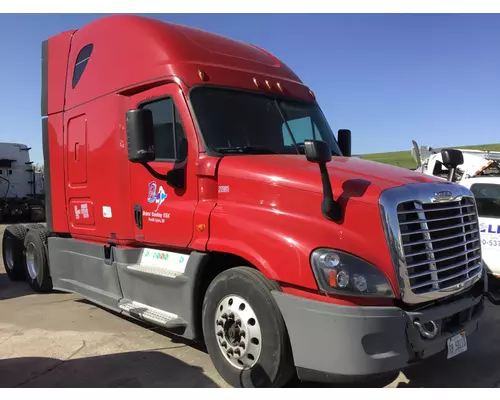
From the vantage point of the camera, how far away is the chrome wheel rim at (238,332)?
3.64 metres

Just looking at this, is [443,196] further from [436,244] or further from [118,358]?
[118,358]

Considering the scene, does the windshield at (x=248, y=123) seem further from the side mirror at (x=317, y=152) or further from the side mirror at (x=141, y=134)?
the side mirror at (x=317, y=152)

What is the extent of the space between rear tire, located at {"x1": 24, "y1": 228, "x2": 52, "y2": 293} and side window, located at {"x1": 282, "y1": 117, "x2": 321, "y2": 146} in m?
4.65

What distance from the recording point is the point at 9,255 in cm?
877

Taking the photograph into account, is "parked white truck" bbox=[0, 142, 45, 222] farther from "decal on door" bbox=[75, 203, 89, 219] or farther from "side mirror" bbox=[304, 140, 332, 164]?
"side mirror" bbox=[304, 140, 332, 164]

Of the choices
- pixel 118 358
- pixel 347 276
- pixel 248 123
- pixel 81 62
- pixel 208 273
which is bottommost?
pixel 118 358

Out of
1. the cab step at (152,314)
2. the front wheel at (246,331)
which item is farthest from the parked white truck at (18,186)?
the front wheel at (246,331)

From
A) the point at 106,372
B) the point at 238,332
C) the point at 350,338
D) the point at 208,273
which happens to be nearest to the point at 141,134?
the point at 208,273

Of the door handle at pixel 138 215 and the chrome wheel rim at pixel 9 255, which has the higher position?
the door handle at pixel 138 215

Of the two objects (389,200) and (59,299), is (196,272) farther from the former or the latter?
(59,299)

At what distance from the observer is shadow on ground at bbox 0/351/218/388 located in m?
4.00

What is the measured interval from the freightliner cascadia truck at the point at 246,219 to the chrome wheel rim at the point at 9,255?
281cm

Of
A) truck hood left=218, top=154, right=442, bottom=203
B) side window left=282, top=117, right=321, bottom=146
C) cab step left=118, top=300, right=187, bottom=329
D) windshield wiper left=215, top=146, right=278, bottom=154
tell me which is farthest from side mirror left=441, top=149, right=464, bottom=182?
cab step left=118, top=300, right=187, bottom=329

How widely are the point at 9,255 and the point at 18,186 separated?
13.3m
